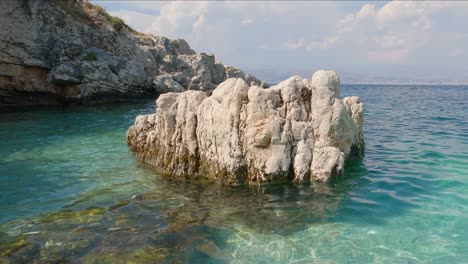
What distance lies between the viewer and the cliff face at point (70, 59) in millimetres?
32344

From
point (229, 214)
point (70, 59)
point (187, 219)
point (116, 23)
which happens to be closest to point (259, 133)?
point (229, 214)

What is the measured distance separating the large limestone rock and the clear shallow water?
69 cm

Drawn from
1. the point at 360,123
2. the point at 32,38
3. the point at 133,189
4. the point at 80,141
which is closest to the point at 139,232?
the point at 133,189

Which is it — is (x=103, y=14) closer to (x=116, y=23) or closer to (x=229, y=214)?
(x=116, y=23)

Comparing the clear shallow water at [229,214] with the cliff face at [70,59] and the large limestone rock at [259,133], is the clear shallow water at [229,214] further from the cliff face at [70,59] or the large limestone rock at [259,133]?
the cliff face at [70,59]

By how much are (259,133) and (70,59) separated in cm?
2945

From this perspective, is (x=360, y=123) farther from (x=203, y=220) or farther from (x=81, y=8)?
(x=81, y=8)

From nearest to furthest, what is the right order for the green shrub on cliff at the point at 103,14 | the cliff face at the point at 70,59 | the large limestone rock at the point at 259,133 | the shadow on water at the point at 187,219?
the shadow on water at the point at 187,219, the large limestone rock at the point at 259,133, the cliff face at the point at 70,59, the green shrub on cliff at the point at 103,14

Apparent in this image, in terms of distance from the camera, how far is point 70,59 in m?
35.7

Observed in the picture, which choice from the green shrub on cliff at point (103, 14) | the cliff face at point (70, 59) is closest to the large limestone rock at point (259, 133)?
the cliff face at point (70, 59)

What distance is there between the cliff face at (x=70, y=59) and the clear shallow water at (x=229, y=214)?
18.1 m

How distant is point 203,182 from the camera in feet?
43.6

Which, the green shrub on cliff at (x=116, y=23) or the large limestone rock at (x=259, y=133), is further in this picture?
the green shrub on cliff at (x=116, y=23)

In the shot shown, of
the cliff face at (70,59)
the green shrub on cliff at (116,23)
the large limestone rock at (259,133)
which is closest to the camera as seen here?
the large limestone rock at (259,133)
